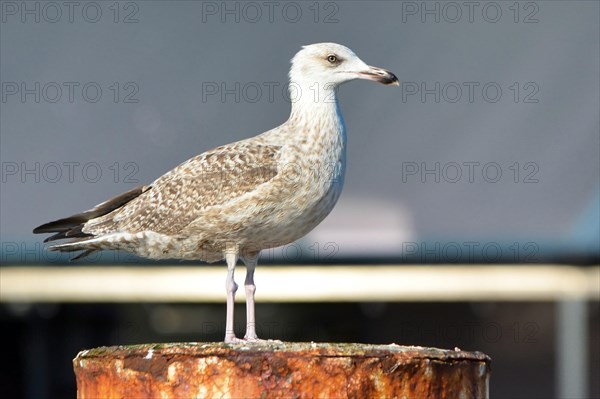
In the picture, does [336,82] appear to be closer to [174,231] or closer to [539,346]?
[174,231]

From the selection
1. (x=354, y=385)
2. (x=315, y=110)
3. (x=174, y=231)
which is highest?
(x=315, y=110)

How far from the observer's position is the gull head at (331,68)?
562 centimetres

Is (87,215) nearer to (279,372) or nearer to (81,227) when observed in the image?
(81,227)

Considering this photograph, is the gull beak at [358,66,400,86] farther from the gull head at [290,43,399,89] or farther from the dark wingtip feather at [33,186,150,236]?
the dark wingtip feather at [33,186,150,236]

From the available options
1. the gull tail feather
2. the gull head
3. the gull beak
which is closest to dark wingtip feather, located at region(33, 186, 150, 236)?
the gull tail feather

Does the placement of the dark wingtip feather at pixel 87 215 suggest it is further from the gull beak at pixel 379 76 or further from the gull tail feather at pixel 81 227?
the gull beak at pixel 379 76

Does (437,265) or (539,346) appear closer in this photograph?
(437,265)

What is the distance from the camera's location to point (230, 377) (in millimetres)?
3555

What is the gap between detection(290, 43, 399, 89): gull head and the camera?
562cm

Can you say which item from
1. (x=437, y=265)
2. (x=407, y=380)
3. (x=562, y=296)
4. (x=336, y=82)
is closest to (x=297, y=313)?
(x=437, y=265)

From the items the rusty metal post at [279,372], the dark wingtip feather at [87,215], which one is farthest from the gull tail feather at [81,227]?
the rusty metal post at [279,372]

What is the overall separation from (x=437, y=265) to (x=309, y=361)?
28.9 feet

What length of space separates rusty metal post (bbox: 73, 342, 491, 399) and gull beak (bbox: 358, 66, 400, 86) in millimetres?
2147

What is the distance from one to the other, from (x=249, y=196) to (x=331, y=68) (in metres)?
0.95
